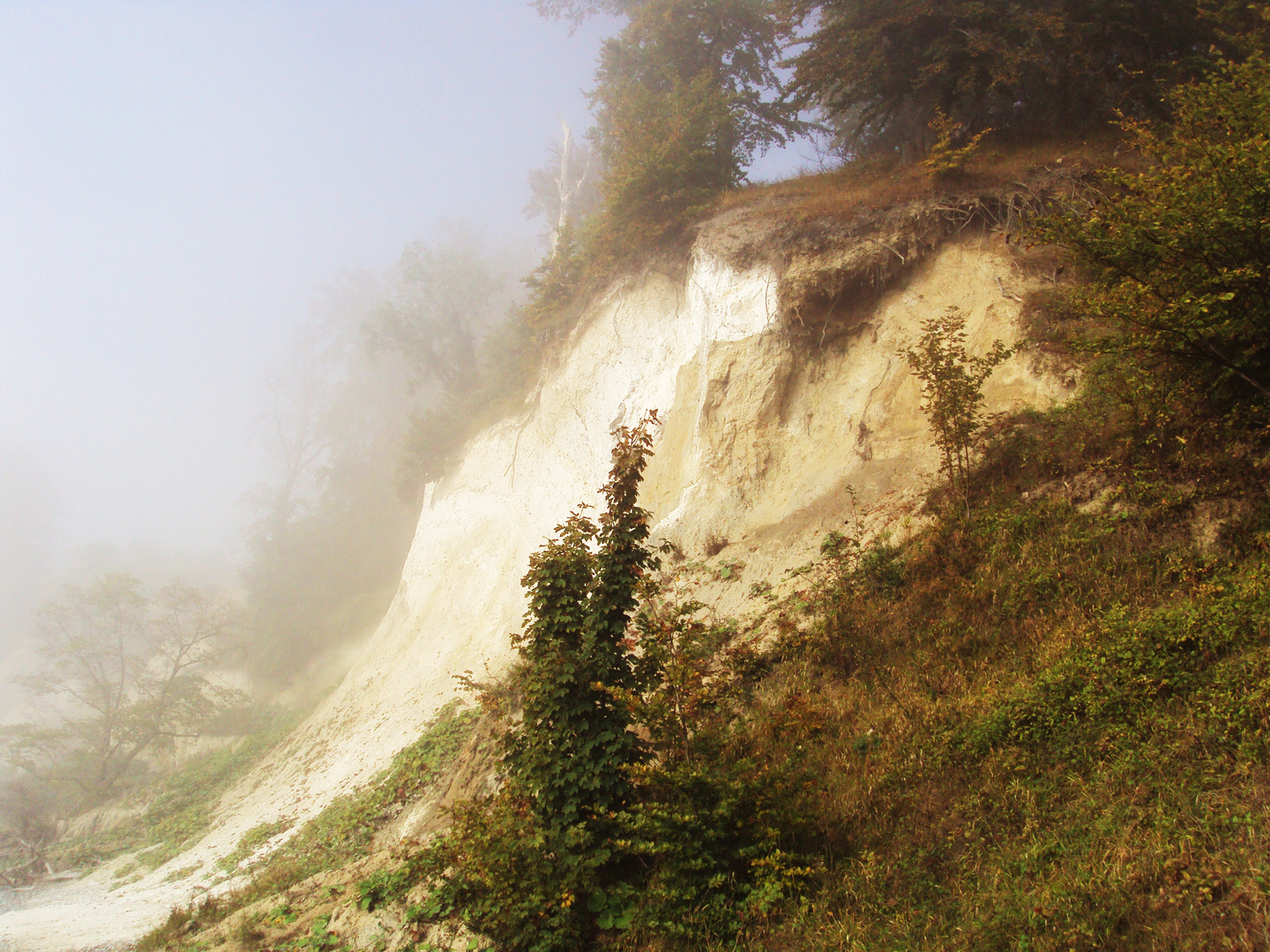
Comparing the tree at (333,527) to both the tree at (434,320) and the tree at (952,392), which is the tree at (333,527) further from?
→ the tree at (952,392)

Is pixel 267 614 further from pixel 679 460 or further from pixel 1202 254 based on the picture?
pixel 1202 254

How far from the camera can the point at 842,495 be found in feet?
35.0

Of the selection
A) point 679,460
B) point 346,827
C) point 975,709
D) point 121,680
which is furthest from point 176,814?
point 975,709

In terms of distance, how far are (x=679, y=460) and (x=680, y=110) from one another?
988 cm

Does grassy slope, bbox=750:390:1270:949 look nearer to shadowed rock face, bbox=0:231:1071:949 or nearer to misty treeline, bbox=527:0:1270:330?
shadowed rock face, bbox=0:231:1071:949

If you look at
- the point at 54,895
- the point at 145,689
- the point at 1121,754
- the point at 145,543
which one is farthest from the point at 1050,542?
the point at 145,543

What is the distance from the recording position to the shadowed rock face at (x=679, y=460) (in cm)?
1070

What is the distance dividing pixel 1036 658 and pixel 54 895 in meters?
21.4

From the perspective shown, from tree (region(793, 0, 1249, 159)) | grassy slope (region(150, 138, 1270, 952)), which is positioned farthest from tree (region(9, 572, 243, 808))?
tree (region(793, 0, 1249, 159))

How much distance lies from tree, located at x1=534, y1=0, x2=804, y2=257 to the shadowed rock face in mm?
1867

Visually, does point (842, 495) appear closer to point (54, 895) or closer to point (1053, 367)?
point (1053, 367)

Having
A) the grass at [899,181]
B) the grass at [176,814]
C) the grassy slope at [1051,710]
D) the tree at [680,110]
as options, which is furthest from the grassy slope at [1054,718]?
the grass at [176,814]

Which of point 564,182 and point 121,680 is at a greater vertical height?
point 564,182

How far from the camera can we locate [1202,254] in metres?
5.61
